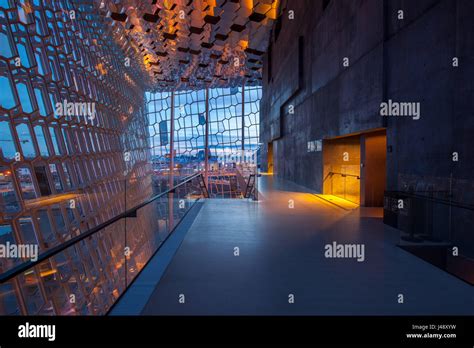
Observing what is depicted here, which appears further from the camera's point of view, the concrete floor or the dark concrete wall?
the dark concrete wall

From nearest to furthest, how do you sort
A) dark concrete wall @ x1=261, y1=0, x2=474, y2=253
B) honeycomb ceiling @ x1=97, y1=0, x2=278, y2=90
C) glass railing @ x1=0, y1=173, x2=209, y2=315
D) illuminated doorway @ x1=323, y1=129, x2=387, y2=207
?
dark concrete wall @ x1=261, y1=0, x2=474, y2=253 → glass railing @ x1=0, y1=173, x2=209, y2=315 → illuminated doorway @ x1=323, y1=129, x2=387, y2=207 → honeycomb ceiling @ x1=97, y1=0, x2=278, y2=90

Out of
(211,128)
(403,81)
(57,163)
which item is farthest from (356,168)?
(211,128)

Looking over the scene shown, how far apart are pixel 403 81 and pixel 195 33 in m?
11.1

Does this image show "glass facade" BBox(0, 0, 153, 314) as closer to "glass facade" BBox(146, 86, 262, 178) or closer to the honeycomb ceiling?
the honeycomb ceiling

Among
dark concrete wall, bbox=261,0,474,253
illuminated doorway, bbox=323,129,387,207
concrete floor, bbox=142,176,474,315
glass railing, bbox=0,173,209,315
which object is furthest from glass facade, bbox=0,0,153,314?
illuminated doorway, bbox=323,129,387,207

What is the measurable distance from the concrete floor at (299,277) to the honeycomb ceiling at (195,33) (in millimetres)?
9677

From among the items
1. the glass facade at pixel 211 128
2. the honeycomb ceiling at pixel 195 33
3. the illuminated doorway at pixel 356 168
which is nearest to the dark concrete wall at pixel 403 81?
the illuminated doorway at pixel 356 168

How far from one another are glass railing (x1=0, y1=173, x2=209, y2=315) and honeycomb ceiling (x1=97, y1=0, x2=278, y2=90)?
6982 millimetres

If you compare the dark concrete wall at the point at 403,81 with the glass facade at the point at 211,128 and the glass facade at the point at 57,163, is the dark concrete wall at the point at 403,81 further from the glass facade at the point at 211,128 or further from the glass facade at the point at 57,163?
the glass facade at the point at 211,128

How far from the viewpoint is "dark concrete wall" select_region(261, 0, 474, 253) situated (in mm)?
3279

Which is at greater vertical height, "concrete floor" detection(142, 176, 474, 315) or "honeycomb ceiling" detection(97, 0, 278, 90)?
"honeycomb ceiling" detection(97, 0, 278, 90)

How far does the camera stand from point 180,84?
87.3 feet
